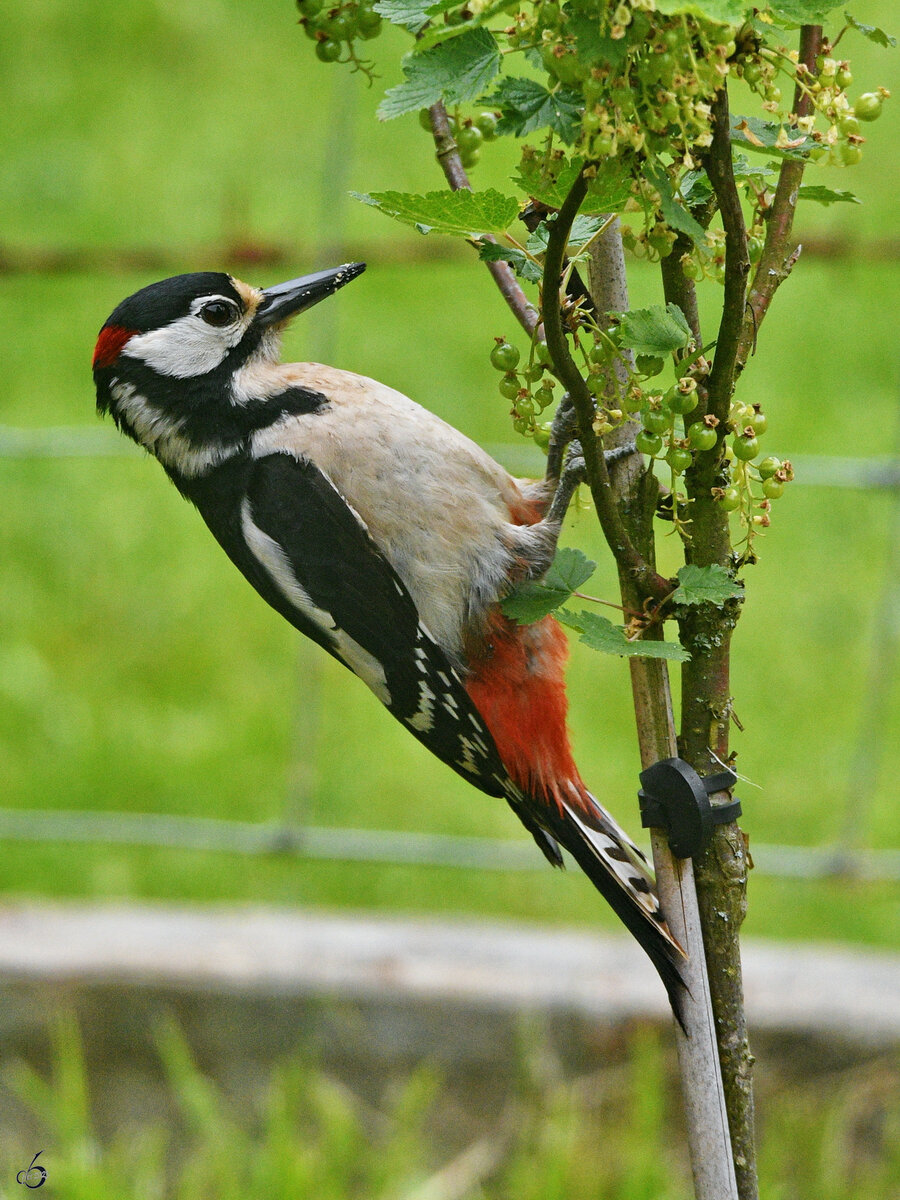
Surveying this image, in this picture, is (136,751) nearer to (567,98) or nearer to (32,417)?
(32,417)

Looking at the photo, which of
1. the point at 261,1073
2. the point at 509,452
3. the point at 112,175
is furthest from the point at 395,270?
the point at 261,1073

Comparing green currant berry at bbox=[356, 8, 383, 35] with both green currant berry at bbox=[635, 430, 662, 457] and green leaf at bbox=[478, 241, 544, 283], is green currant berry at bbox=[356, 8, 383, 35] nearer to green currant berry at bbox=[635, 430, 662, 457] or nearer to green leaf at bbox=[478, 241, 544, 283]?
green leaf at bbox=[478, 241, 544, 283]

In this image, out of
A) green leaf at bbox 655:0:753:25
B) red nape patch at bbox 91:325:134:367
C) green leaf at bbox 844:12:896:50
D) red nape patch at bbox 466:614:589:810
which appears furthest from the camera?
red nape patch at bbox 91:325:134:367

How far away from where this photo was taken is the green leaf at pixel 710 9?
0.79 metres

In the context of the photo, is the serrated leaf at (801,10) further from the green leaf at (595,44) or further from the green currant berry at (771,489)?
the green currant berry at (771,489)

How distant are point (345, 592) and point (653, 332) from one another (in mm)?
924

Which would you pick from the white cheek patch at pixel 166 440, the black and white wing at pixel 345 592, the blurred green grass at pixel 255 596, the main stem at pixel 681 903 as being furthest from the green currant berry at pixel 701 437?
the blurred green grass at pixel 255 596

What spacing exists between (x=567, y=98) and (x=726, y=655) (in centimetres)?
49

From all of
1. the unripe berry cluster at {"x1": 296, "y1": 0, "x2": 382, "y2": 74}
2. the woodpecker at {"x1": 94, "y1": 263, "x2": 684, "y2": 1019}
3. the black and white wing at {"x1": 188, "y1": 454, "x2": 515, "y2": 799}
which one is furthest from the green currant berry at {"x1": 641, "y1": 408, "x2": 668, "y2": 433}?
the black and white wing at {"x1": 188, "y1": 454, "x2": 515, "y2": 799}

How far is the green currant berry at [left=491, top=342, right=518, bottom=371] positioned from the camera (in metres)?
1.15

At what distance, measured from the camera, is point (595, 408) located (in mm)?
1068

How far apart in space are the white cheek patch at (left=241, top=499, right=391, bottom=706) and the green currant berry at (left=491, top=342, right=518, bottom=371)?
2.65ft

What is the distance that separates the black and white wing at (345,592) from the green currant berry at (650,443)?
0.82 meters

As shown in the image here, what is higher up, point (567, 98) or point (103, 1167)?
point (567, 98)
